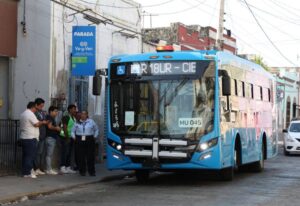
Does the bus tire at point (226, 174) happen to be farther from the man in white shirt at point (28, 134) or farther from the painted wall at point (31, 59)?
the painted wall at point (31, 59)

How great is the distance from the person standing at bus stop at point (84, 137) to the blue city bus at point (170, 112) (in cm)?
169

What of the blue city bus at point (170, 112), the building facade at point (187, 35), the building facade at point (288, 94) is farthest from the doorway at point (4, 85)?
the building facade at point (288, 94)

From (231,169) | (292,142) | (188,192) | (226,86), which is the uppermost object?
(226,86)

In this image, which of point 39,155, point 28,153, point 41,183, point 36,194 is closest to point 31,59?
point 39,155

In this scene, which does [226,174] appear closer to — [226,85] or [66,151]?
[226,85]

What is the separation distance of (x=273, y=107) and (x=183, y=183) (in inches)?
305

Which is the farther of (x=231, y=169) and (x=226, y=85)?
(x=231, y=169)

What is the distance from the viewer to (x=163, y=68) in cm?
1339

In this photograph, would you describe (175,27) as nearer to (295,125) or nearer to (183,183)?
(295,125)

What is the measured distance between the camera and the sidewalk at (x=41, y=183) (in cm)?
1161

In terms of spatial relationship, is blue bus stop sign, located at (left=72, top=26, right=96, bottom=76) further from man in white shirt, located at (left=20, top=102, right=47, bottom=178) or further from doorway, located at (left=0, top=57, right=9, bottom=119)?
man in white shirt, located at (left=20, top=102, right=47, bottom=178)

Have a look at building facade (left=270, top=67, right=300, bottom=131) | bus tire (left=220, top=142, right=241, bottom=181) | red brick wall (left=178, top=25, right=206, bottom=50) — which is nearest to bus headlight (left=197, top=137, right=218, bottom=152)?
bus tire (left=220, top=142, right=241, bottom=181)

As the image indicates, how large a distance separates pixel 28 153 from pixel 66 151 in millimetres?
1881

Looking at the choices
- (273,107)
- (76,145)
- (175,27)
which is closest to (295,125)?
(273,107)
